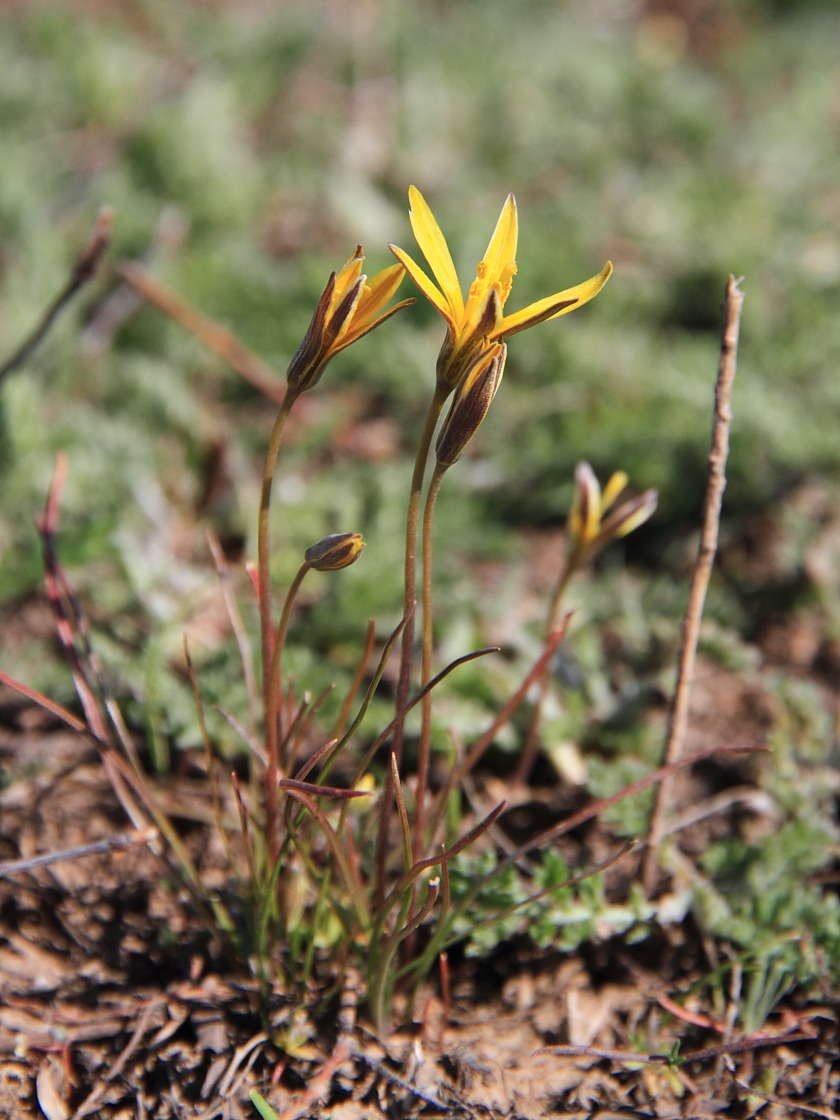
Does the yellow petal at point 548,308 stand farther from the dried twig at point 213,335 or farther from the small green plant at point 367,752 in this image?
the dried twig at point 213,335

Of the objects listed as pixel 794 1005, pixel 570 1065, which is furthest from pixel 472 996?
pixel 794 1005

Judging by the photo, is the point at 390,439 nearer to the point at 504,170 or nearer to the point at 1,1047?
the point at 504,170

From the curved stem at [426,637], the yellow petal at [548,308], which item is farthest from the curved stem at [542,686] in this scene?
the yellow petal at [548,308]

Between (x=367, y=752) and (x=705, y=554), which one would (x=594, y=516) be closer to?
(x=705, y=554)

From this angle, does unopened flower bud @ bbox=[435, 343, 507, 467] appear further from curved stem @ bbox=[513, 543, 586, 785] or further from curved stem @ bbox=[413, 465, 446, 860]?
curved stem @ bbox=[513, 543, 586, 785]

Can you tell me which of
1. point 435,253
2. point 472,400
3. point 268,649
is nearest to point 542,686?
point 268,649

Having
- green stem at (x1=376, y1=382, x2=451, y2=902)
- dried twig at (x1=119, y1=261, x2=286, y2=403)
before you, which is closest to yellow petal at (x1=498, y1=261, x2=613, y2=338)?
green stem at (x1=376, y1=382, x2=451, y2=902)
